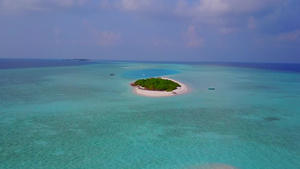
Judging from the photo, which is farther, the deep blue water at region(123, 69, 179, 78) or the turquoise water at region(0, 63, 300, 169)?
the deep blue water at region(123, 69, 179, 78)

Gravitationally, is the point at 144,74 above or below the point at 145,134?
above

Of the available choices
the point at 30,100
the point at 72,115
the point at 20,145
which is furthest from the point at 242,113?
the point at 30,100

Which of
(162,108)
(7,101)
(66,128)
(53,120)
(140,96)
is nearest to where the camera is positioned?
(66,128)

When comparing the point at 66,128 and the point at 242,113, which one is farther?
the point at 242,113

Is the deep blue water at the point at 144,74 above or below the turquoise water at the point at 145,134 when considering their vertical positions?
above

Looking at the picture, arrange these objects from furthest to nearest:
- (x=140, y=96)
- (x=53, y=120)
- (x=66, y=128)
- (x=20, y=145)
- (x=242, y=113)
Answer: (x=140, y=96)
(x=242, y=113)
(x=53, y=120)
(x=66, y=128)
(x=20, y=145)

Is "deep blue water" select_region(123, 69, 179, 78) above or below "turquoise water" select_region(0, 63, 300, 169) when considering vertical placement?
above

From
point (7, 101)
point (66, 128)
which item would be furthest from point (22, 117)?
point (7, 101)

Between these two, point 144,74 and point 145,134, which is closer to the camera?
point 145,134

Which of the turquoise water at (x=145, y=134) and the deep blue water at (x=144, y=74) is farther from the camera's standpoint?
the deep blue water at (x=144, y=74)

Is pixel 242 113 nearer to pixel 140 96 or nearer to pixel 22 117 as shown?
pixel 140 96
